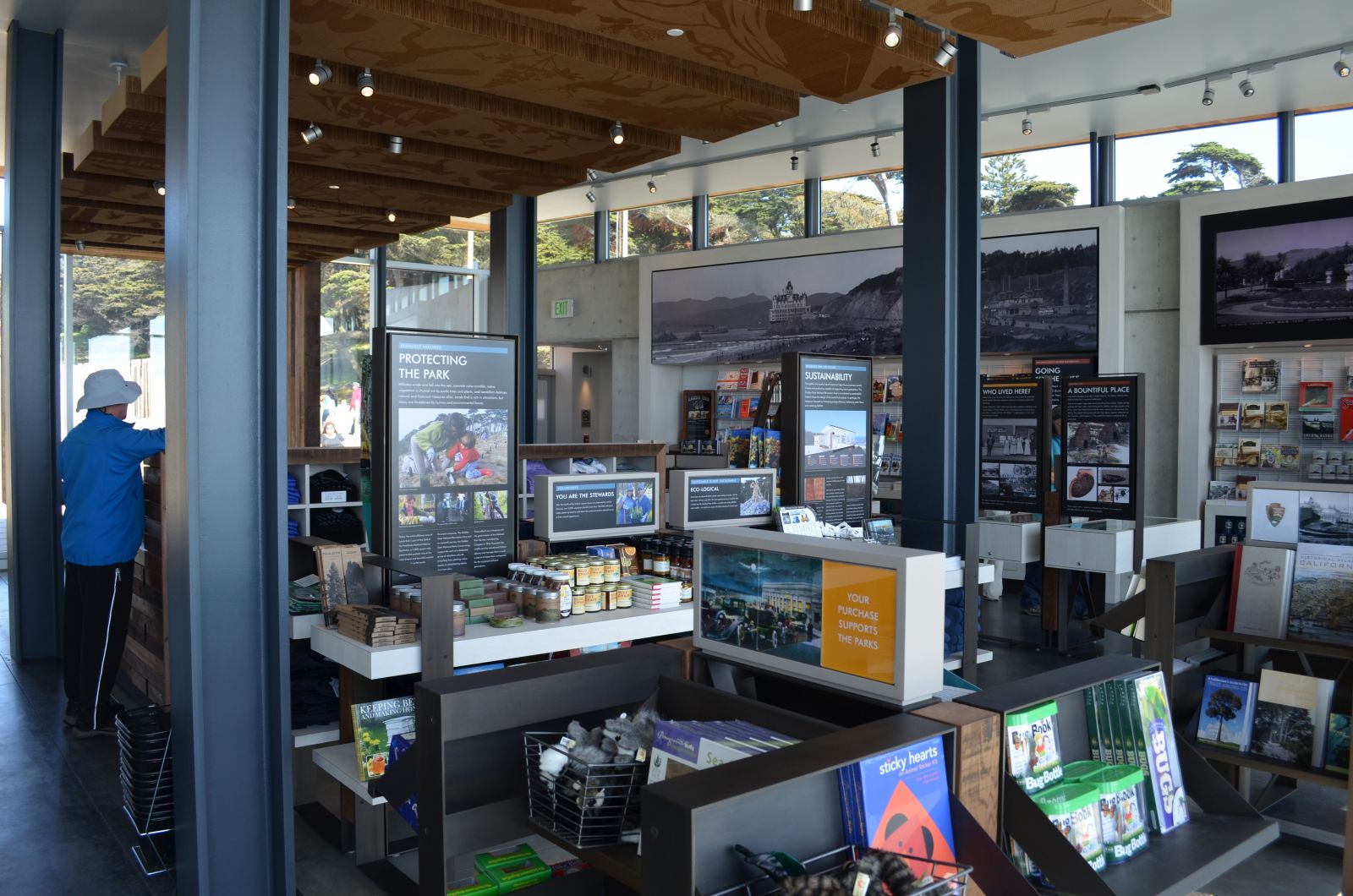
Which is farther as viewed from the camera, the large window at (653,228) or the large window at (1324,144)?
the large window at (653,228)

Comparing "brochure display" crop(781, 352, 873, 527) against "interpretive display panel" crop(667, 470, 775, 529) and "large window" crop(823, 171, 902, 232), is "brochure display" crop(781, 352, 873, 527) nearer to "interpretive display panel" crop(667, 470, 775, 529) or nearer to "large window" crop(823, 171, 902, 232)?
"interpretive display panel" crop(667, 470, 775, 529)

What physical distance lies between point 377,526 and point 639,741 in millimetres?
Answer: 2622

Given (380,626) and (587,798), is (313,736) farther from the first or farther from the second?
(587,798)

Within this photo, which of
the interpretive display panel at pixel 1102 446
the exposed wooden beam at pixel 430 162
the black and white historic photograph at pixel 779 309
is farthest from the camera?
the black and white historic photograph at pixel 779 309

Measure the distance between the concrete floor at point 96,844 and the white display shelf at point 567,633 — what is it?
89cm

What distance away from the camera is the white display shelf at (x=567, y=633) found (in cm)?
372

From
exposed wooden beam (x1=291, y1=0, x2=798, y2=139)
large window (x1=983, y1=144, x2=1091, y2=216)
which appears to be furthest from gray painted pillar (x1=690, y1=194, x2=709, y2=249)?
exposed wooden beam (x1=291, y1=0, x2=798, y2=139)

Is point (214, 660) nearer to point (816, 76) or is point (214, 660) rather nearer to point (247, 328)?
point (247, 328)

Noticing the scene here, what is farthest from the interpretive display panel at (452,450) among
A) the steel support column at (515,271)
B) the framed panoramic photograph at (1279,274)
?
the framed panoramic photograph at (1279,274)

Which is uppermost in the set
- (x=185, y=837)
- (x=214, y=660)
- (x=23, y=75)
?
(x=23, y=75)

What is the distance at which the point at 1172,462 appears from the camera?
10.0 metres

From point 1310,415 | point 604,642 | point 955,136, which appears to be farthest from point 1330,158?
point 604,642

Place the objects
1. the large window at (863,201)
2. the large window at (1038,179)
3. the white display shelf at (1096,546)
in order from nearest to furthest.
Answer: the white display shelf at (1096,546) → the large window at (1038,179) → the large window at (863,201)

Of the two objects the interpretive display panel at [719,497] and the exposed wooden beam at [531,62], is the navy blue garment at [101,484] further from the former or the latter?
the interpretive display panel at [719,497]
